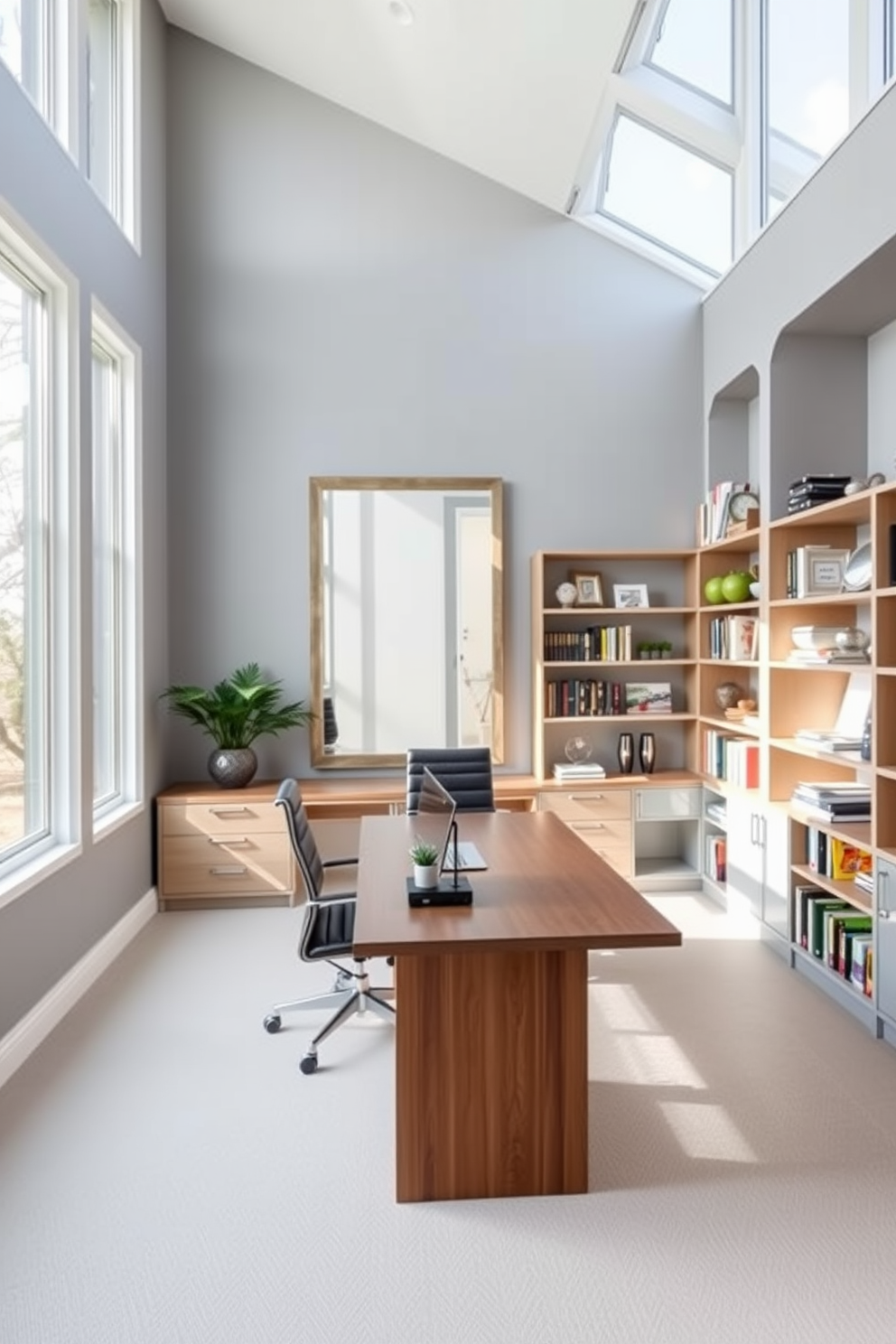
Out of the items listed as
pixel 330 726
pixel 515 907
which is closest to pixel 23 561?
pixel 330 726

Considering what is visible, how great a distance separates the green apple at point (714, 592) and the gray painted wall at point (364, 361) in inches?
18.5

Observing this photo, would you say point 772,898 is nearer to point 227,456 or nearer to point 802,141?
point 802,141

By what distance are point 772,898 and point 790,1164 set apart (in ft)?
5.93

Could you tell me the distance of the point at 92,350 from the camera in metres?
4.08

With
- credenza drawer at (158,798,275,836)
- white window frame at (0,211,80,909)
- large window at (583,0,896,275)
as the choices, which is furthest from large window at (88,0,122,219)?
credenza drawer at (158,798,275,836)

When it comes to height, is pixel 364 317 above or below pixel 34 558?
above

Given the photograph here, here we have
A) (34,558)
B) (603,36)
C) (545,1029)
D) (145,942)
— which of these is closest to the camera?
(545,1029)

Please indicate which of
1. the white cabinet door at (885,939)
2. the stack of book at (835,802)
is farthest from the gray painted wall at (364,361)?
the white cabinet door at (885,939)

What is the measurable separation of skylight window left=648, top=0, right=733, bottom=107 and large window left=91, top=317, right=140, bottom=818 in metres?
3.09

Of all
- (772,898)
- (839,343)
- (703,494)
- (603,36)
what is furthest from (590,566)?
(603,36)

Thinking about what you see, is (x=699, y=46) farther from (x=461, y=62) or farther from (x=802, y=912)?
(x=802, y=912)

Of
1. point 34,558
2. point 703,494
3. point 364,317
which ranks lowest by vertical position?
point 34,558

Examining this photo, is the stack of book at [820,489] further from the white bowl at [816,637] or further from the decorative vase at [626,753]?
the decorative vase at [626,753]

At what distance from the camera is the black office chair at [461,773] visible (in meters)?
4.10
